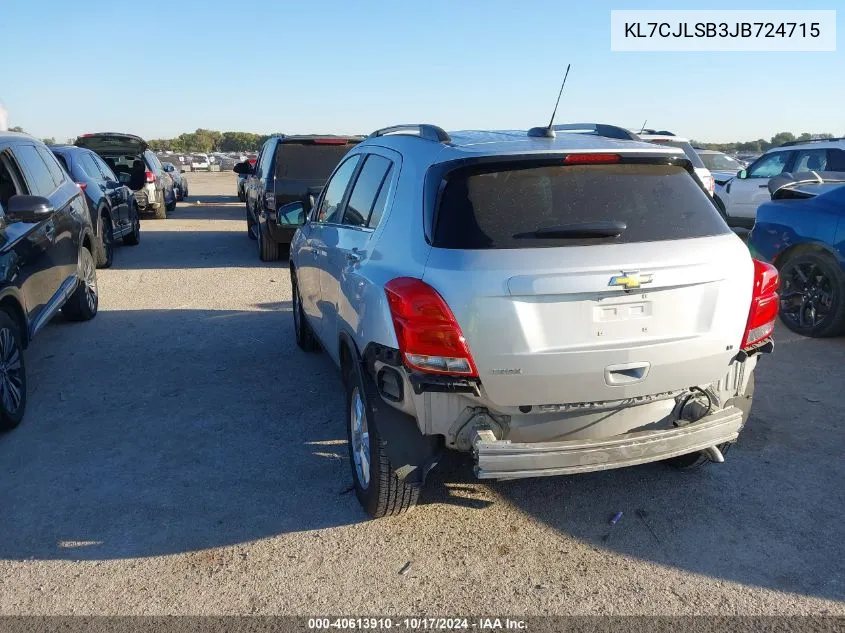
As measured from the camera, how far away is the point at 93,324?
25.6 ft

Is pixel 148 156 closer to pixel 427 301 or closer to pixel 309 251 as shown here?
pixel 309 251

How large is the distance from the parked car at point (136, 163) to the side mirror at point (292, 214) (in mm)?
11768

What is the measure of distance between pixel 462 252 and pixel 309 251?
2454 millimetres

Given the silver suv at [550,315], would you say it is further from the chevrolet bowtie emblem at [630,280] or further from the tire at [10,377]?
the tire at [10,377]

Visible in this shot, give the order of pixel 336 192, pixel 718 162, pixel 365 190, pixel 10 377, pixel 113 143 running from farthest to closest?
1. pixel 718 162
2. pixel 113 143
3. pixel 336 192
4. pixel 10 377
5. pixel 365 190

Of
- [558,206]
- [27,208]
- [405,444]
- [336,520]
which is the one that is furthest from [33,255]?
[558,206]

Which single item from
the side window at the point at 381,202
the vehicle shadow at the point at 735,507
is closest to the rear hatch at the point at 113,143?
the side window at the point at 381,202

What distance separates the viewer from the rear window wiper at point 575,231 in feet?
10.5

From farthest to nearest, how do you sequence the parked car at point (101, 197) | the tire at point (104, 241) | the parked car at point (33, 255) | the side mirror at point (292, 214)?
1. the tire at point (104, 241)
2. the parked car at point (101, 197)
3. the side mirror at point (292, 214)
4. the parked car at point (33, 255)

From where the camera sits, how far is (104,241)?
10969 millimetres

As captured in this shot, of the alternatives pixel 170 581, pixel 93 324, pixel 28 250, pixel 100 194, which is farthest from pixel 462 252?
pixel 100 194

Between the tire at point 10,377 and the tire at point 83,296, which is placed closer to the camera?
the tire at point 10,377

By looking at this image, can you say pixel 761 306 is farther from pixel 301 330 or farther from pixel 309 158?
pixel 309 158

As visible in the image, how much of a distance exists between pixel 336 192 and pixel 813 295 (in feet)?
14.9
